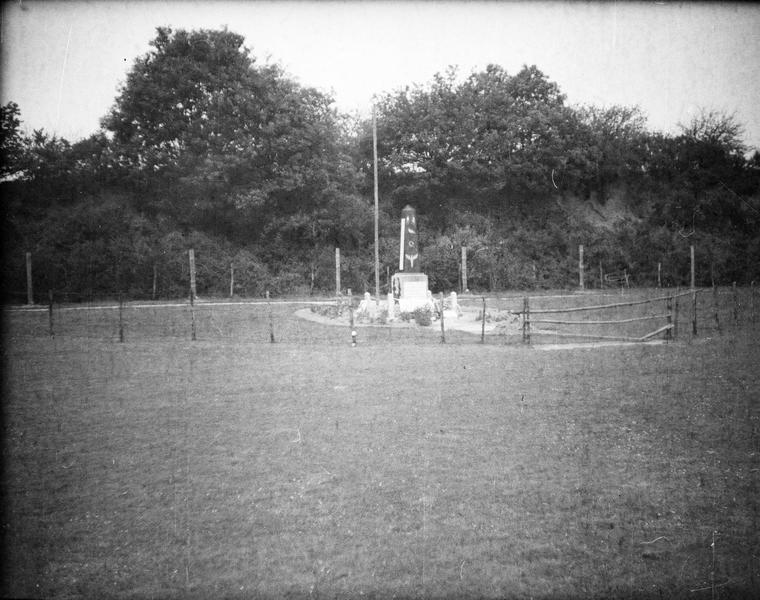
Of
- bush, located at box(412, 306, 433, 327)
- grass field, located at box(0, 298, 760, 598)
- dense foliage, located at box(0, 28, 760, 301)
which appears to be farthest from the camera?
dense foliage, located at box(0, 28, 760, 301)

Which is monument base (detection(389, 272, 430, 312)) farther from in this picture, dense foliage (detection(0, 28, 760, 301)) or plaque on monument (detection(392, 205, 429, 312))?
dense foliage (detection(0, 28, 760, 301))

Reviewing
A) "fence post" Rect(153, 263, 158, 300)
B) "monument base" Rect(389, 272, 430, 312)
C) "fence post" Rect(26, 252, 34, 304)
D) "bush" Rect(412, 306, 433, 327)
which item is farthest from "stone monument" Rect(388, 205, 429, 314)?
"fence post" Rect(26, 252, 34, 304)

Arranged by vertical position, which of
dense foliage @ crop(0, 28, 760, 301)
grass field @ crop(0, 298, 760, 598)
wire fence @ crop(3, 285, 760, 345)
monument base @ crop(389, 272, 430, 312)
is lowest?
grass field @ crop(0, 298, 760, 598)

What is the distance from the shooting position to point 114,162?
29.2 metres

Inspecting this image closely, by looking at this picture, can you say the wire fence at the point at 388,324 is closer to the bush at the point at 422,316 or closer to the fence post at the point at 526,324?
the fence post at the point at 526,324

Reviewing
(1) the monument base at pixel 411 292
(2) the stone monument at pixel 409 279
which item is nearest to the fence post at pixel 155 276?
(2) the stone monument at pixel 409 279

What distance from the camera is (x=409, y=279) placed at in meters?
18.6

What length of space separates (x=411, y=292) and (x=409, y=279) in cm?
50

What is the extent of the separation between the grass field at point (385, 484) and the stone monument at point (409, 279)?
939cm

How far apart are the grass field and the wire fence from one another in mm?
4375

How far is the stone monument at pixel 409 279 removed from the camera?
1816 cm

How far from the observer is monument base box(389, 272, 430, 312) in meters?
18.1

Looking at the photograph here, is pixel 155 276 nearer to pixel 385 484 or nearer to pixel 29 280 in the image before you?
pixel 29 280

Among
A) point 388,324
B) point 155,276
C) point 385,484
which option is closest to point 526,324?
point 388,324
